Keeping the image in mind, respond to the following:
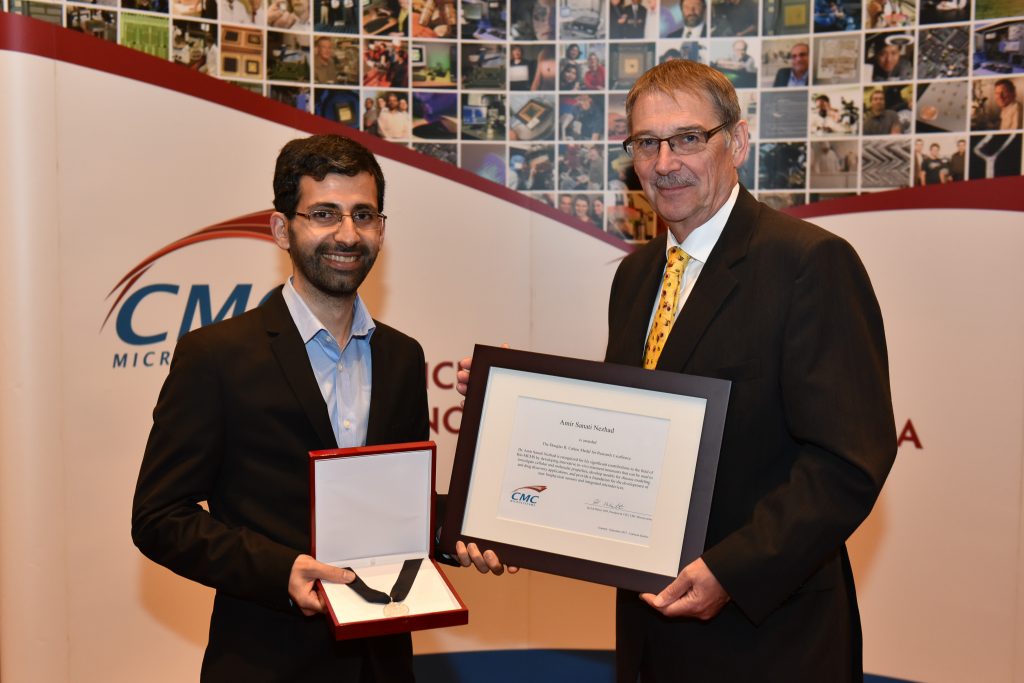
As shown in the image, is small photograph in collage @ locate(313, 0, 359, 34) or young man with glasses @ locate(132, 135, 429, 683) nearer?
young man with glasses @ locate(132, 135, 429, 683)

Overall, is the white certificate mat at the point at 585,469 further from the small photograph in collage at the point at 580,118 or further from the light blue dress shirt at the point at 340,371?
the small photograph in collage at the point at 580,118

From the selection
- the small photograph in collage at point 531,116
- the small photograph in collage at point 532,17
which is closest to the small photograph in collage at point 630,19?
the small photograph in collage at point 532,17

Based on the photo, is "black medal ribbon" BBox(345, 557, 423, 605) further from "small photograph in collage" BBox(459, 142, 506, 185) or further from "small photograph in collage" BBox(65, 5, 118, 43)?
"small photograph in collage" BBox(65, 5, 118, 43)

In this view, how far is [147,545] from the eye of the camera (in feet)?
7.47

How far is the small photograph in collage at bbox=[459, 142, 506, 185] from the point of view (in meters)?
4.28

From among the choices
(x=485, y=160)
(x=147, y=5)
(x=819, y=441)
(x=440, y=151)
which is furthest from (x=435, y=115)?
(x=819, y=441)

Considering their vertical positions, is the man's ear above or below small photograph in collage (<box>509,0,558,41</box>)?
below

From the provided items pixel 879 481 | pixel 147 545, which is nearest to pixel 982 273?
pixel 879 481

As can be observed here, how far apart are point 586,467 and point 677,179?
0.84 metres

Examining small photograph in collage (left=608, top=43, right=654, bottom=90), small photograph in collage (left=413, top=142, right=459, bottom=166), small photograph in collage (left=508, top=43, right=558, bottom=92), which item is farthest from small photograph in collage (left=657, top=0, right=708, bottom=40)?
small photograph in collage (left=413, top=142, right=459, bottom=166)

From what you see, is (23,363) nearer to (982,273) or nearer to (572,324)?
(572,324)

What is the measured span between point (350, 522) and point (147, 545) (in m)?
0.56

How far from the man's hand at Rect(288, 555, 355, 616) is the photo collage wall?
8.44ft

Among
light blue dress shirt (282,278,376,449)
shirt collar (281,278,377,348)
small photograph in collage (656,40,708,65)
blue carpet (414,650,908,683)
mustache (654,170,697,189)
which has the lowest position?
blue carpet (414,650,908,683)
